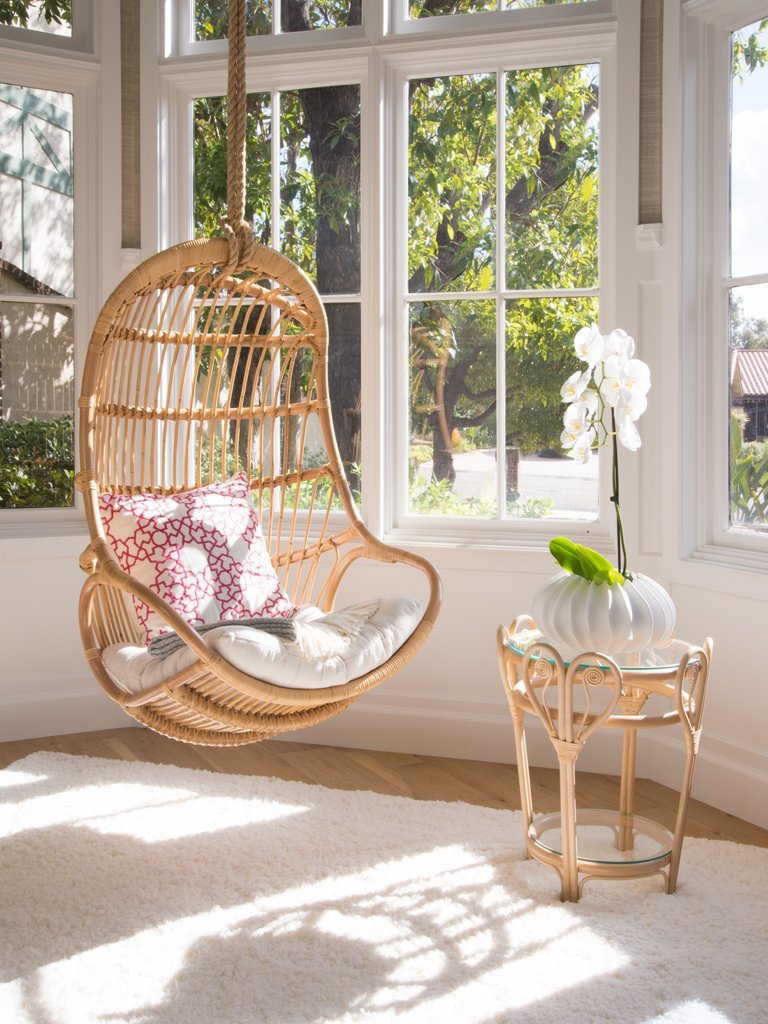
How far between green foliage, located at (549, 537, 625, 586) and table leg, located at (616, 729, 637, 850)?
16.3 inches

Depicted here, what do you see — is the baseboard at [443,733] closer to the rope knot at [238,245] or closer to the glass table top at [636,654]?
the glass table top at [636,654]

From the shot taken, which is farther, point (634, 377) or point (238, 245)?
point (238, 245)

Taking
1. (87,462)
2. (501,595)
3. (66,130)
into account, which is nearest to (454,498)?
(501,595)

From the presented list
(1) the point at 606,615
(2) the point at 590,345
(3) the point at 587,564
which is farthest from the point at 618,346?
(1) the point at 606,615

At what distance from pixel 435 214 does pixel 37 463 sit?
1.51 meters

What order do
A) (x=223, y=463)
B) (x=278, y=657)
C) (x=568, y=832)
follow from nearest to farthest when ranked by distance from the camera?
(x=278, y=657)
(x=568, y=832)
(x=223, y=463)

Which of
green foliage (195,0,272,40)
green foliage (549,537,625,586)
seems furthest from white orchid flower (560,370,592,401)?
green foliage (195,0,272,40)

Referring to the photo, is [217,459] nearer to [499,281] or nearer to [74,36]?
[499,281]

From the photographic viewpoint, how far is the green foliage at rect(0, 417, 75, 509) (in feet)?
11.1

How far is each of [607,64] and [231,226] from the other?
1.25m

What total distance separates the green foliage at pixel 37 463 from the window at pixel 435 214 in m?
0.77

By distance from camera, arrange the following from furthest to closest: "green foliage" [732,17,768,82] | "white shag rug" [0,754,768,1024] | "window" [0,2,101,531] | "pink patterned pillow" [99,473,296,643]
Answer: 1. "window" [0,2,101,531]
2. "green foliage" [732,17,768,82]
3. "pink patterned pillow" [99,473,296,643]
4. "white shag rug" [0,754,768,1024]

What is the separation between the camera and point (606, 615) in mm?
2105

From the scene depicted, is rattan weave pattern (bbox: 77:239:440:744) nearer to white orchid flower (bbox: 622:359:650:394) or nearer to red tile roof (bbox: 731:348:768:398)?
white orchid flower (bbox: 622:359:650:394)
